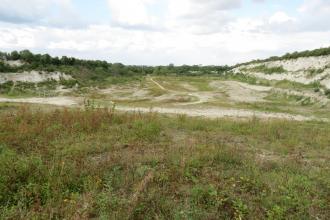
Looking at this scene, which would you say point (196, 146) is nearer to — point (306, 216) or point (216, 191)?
point (216, 191)

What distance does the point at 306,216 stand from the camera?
6355mm

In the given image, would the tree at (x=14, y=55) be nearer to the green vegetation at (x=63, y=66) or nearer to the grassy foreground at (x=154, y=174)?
the green vegetation at (x=63, y=66)

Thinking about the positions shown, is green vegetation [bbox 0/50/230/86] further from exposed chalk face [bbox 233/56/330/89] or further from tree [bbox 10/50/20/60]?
exposed chalk face [bbox 233/56/330/89]

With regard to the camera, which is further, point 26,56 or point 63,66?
point 63,66

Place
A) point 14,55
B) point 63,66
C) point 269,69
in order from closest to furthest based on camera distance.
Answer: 1. point 14,55
2. point 63,66
3. point 269,69

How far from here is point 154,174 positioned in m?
7.84

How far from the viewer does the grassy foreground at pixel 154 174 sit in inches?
252

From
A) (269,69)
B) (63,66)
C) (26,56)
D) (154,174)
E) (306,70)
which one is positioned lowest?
(154,174)

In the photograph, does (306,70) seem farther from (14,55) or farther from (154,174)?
(154,174)

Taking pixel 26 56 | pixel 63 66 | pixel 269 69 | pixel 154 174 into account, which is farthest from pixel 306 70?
pixel 154 174

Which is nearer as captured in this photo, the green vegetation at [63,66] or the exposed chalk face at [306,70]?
the exposed chalk face at [306,70]

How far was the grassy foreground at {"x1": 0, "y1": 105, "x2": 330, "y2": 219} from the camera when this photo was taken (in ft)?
21.0

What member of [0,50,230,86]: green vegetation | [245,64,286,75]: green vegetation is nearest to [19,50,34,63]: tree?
[0,50,230,86]: green vegetation

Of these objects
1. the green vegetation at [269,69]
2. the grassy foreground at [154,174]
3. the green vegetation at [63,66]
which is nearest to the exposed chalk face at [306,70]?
the green vegetation at [269,69]
